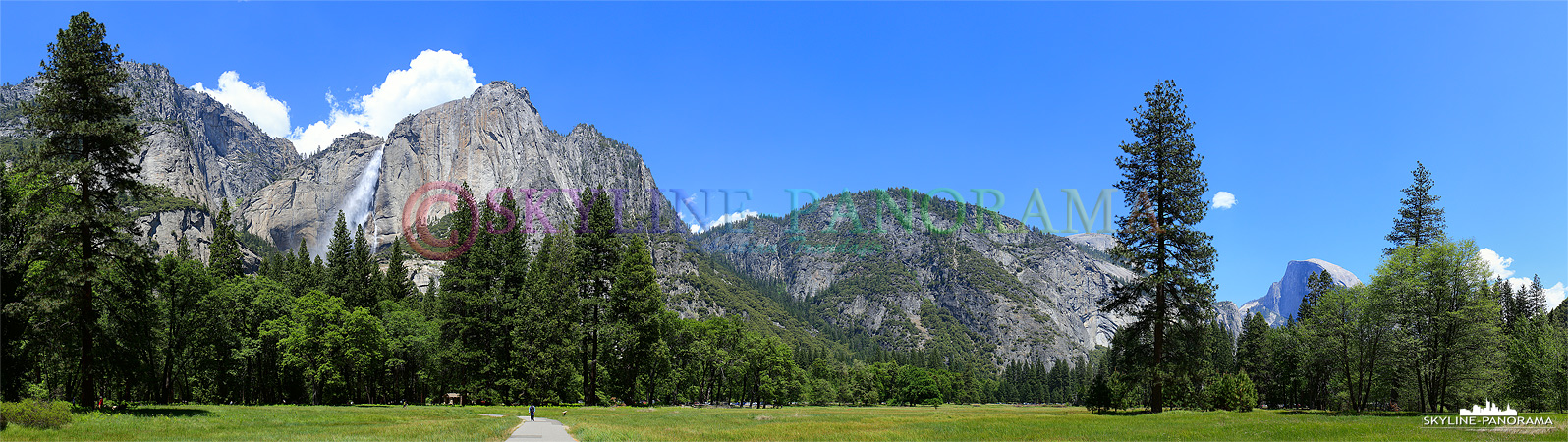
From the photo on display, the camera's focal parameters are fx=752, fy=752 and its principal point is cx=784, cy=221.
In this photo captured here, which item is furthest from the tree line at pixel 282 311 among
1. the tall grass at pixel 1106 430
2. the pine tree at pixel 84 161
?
the tall grass at pixel 1106 430

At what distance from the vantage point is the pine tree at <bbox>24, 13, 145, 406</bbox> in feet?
99.6

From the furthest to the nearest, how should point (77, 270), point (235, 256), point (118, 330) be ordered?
point (235, 256)
point (118, 330)
point (77, 270)

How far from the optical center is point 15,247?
104ft

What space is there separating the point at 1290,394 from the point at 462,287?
97907 mm

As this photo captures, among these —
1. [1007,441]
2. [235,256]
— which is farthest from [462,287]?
[1007,441]

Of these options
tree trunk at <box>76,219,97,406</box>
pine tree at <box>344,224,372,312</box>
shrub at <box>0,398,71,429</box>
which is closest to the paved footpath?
shrub at <box>0,398,71,429</box>

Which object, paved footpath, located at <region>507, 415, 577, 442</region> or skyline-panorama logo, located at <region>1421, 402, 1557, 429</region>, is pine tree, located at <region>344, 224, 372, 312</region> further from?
skyline-panorama logo, located at <region>1421, 402, 1557, 429</region>

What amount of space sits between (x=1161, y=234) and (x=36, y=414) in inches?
1722

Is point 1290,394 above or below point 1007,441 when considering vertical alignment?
below

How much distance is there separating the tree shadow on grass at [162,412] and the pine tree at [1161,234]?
42439 millimetres

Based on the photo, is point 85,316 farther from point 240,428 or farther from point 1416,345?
point 1416,345

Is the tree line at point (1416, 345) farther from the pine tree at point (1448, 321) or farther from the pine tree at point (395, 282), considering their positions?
the pine tree at point (395, 282)

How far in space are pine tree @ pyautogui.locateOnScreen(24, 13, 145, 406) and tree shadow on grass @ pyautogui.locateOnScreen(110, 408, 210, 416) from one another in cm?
145

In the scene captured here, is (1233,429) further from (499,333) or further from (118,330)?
(499,333)
